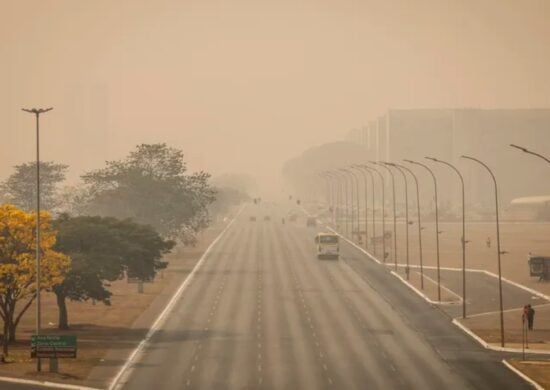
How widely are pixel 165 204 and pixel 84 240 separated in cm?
6891

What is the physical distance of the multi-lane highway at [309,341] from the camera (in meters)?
62.4

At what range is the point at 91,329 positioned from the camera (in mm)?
83375

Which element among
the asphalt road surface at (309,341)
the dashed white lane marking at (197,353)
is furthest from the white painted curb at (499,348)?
the dashed white lane marking at (197,353)

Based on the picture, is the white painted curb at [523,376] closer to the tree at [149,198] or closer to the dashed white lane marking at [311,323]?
the dashed white lane marking at [311,323]

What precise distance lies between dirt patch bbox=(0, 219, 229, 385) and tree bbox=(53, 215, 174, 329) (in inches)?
79.3

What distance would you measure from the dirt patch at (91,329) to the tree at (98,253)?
2015 mm

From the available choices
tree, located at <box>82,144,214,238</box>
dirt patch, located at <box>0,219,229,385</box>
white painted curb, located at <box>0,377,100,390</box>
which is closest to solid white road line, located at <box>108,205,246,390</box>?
dirt patch, located at <box>0,219,229,385</box>

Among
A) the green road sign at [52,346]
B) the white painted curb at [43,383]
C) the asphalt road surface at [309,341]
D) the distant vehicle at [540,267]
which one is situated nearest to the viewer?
the white painted curb at [43,383]

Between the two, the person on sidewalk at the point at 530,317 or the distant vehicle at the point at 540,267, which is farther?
the distant vehicle at the point at 540,267

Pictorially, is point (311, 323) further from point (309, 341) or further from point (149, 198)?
point (149, 198)

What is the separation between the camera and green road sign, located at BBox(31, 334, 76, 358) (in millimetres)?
65062

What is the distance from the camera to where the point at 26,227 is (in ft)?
251

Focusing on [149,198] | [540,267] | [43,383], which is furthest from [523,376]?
[149,198]

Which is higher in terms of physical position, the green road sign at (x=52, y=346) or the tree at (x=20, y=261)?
the tree at (x=20, y=261)
